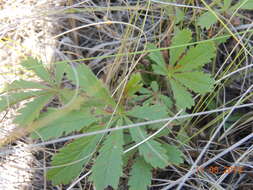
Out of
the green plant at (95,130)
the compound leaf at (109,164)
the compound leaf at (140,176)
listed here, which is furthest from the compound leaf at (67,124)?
the compound leaf at (140,176)

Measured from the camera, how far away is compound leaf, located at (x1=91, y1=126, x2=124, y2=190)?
1.08m

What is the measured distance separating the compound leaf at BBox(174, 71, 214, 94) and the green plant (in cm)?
16

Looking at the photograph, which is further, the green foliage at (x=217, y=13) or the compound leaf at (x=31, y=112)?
the green foliage at (x=217, y=13)

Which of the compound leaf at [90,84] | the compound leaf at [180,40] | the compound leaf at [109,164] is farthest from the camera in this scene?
the compound leaf at [180,40]

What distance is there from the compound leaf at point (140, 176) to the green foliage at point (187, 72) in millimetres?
275

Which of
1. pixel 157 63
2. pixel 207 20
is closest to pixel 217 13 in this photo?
pixel 207 20

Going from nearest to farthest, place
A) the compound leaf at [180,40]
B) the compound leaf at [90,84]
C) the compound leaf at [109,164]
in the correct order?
the compound leaf at [109,164] → the compound leaf at [90,84] → the compound leaf at [180,40]

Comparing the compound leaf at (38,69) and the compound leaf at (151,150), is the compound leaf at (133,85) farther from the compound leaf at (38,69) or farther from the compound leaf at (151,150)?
the compound leaf at (38,69)

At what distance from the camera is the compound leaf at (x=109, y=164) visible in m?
1.08

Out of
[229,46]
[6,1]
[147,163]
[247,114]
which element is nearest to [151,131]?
[147,163]

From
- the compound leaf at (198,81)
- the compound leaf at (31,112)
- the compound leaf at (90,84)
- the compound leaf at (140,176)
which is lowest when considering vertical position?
the compound leaf at (140,176)

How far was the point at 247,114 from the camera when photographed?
138 cm

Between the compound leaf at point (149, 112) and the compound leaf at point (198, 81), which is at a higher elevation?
the compound leaf at point (198, 81)

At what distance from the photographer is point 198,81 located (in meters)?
1.24
